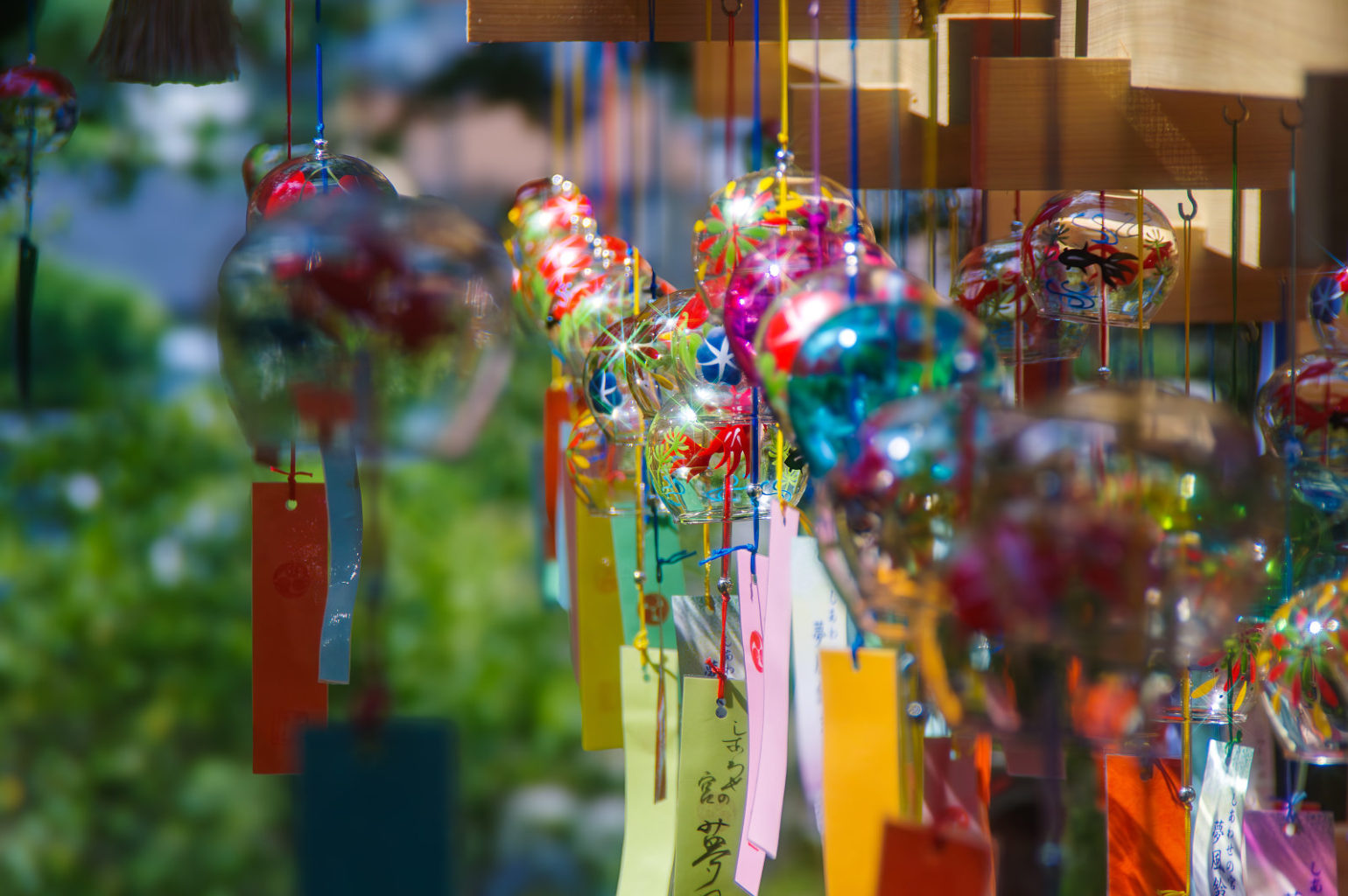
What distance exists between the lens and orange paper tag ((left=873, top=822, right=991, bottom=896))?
58 cm

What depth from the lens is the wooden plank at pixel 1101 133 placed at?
927 millimetres

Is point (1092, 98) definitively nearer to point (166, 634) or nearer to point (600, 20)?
point (600, 20)

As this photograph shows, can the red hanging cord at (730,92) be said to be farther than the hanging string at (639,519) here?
No

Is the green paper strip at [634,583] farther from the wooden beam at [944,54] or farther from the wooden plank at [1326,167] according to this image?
the wooden plank at [1326,167]

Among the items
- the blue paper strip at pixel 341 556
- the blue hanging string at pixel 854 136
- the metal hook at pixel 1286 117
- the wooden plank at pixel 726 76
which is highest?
the wooden plank at pixel 726 76

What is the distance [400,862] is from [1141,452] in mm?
314

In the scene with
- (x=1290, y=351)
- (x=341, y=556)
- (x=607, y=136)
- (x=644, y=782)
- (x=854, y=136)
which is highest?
(x=607, y=136)

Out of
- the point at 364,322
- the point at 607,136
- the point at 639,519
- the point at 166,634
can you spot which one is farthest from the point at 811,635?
the point at 166,634

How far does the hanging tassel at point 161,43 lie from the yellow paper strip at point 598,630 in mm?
523

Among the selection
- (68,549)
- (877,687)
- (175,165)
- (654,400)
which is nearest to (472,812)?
(68,549)

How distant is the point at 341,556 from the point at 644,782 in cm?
40

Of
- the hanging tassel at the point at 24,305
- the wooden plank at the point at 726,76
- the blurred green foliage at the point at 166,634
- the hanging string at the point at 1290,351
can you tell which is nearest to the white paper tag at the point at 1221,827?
the hanging string at the point at 1290,351

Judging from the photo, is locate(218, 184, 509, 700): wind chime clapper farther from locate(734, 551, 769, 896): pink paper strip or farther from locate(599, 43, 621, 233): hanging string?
locate(599, 43, 621, 233): hanging string

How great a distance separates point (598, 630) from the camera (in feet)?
4.28
